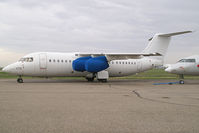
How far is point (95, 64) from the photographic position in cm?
1947

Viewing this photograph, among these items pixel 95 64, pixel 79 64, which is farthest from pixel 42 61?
pixel 95 64

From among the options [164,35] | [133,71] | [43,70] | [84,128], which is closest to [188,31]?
[164,35]

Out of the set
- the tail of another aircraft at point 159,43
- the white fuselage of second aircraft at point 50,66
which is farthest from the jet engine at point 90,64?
the tail of another aircraft at point 159,43

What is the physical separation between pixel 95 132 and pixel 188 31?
18171 mm

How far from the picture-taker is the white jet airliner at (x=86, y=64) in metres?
19.0

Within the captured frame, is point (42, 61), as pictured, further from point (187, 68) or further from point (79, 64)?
point (187, 68)

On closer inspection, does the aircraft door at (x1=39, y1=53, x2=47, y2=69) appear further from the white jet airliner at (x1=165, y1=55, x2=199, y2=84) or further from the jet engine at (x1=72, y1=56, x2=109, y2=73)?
the white jet airliner at (x1=165, y1=55, x2=199, y2=84)

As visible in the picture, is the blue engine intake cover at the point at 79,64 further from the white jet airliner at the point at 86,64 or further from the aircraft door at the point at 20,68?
the aircraft door at the point at 20,68

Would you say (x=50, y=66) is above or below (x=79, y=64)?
below

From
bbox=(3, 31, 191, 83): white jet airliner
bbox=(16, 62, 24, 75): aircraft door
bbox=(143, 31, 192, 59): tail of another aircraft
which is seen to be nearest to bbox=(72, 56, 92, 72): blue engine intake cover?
bbox=(3, 31, 191, 83): white jet airliner

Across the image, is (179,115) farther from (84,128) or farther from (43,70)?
(43,70)

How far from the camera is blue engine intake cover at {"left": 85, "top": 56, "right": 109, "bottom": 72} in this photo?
63.6ft

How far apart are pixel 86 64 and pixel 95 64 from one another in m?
0.90

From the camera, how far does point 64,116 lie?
5.57 metres
